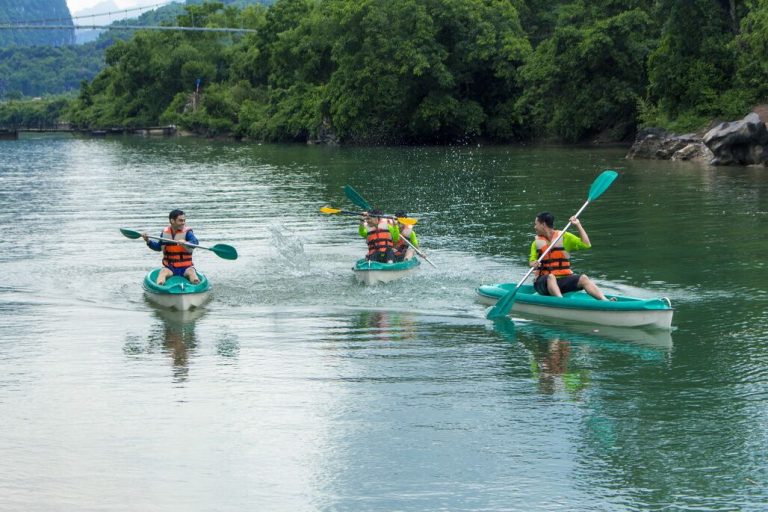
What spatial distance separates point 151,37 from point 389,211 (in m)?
90.6

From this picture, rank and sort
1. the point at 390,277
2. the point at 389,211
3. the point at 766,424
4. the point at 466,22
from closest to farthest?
the point at 766,424
the point at 390,277
the point at 389,211
the point at 466,22

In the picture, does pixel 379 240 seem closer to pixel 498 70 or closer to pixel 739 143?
pixel 739 143

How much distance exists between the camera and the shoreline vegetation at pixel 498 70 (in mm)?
44188

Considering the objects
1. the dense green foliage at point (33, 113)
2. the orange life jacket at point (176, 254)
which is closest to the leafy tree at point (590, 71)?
the orange life jacket at point (176, 254)

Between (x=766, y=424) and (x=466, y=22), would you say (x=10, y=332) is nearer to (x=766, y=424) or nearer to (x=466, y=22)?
(x=766, y=424)

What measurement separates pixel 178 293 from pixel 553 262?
Answer: 16.6 feet

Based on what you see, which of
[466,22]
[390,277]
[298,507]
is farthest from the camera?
[466,22]

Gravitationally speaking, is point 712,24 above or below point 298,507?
above

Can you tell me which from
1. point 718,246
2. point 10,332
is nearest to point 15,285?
point 10,332

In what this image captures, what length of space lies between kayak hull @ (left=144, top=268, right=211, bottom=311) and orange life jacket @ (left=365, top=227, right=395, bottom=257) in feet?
9.46

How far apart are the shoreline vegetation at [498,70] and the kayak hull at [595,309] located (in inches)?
1080

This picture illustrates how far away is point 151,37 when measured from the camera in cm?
11131

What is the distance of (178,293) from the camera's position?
14.9 metres

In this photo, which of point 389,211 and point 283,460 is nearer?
point 283,460
